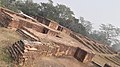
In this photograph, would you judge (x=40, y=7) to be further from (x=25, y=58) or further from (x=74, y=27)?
(x=25, y=58)

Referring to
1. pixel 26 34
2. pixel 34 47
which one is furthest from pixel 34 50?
pixel 26 34

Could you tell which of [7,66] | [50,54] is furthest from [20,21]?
[7,66]

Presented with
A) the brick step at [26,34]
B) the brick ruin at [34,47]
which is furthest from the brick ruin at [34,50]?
the brick step at [26,34]

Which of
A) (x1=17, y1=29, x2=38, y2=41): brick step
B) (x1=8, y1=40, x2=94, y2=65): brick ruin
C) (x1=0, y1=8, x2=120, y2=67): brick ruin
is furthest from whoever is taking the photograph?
(x1=17, y1=29, x2=38, y2=41): brick step

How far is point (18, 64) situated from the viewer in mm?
6309

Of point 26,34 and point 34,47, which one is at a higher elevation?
point 34,47

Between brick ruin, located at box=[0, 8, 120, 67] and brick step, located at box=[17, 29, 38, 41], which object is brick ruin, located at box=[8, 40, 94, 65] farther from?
brick step, located at box=[17, 29, 38, 41]

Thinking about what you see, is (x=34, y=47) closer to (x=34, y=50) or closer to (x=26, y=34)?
(x=34, y=50)

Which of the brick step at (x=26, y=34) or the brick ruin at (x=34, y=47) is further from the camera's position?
the brick step at (x=26, y=34)

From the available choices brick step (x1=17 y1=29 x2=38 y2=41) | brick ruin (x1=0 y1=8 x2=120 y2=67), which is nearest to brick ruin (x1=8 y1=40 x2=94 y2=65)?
brick ruin (x1=0 y1=8 x2=120 y2=67)

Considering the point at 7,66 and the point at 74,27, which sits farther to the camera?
the point at 74,27

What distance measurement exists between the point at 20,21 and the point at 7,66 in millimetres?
5678

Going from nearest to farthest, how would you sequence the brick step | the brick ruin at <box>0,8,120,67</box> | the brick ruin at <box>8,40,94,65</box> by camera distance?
the brick ruin at <box>8,40,94,65</box>, the brick ruin at <box>0,8,120,67</box>, the brick step

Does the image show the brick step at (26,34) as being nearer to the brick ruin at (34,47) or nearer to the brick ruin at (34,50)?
the brick ruin at (34,47)
